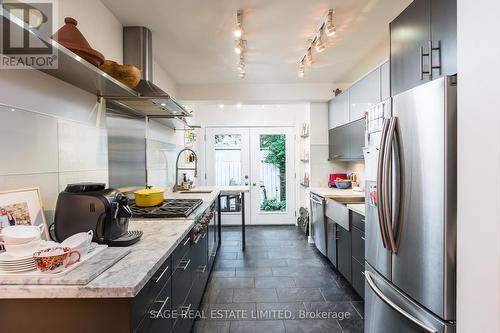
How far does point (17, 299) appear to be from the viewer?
2.93 feet

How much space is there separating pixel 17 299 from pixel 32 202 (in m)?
0.50

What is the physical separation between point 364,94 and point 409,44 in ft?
4.42

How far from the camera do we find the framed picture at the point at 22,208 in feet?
3.57

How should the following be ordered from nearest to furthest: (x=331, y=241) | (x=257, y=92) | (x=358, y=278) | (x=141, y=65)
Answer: (x=141, y=65) < (x=358, y=278) < (x=331, y=241) < (x=257, y=92)

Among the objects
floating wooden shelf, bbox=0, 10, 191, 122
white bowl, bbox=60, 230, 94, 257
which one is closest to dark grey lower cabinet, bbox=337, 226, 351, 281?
floating wooden shelf, bbox=0, 10, 191, 122

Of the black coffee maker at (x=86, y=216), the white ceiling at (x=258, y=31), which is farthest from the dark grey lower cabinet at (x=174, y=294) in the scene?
the white ceiling at (x=258, y=31)

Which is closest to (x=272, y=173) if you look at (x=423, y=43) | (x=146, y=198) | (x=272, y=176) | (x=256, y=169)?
(x=272, y=176)

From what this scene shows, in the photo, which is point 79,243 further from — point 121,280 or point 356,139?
point 356,139

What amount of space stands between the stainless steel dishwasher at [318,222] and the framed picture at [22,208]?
2.94 meters

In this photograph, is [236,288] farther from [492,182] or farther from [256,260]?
[492,182]

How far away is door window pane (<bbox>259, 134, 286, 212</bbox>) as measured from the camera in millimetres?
5613

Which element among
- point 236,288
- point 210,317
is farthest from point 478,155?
point 236,288

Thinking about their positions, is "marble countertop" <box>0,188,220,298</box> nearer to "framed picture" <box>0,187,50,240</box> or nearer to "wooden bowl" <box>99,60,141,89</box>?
"framed picture" <box>0,187,50,240</box>

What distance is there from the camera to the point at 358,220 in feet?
7.91
